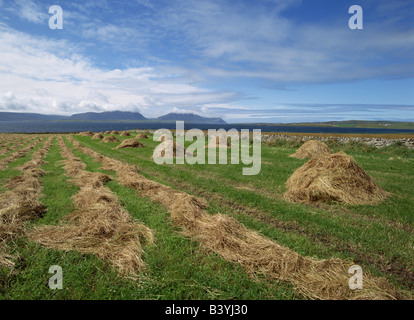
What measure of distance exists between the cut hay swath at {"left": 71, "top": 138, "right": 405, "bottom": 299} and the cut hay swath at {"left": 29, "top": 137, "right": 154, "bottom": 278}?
1.34 metres

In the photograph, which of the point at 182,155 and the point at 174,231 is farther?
the point at 182,155

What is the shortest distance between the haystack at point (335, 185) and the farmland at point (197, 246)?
478 millimetres

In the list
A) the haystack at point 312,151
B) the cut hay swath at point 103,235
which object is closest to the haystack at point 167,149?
the haystack at point 312,151

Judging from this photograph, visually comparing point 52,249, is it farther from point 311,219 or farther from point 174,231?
point 311,219

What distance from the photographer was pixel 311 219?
668 cm

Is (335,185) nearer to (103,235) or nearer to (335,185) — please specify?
(335,185)

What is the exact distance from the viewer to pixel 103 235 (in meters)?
5.20

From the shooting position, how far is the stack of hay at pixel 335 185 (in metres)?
8.55

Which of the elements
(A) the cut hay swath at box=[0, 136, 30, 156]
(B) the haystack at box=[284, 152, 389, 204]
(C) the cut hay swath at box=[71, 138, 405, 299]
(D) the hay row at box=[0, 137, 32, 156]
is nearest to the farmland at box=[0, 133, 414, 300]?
(C) the cut hay swath at box=[71, 138, 405, 299]

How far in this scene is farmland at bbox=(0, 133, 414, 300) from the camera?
3.63 m

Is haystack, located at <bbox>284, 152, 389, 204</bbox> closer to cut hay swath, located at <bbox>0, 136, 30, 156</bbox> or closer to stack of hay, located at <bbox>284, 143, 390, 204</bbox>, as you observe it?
stack of hay, located at <bbox>284, 143, 390, 204</bbox>

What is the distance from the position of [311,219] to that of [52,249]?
694 centimetres

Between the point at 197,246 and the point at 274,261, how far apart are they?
1.74m

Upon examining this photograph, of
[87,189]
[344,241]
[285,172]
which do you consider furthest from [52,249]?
[285,172]
